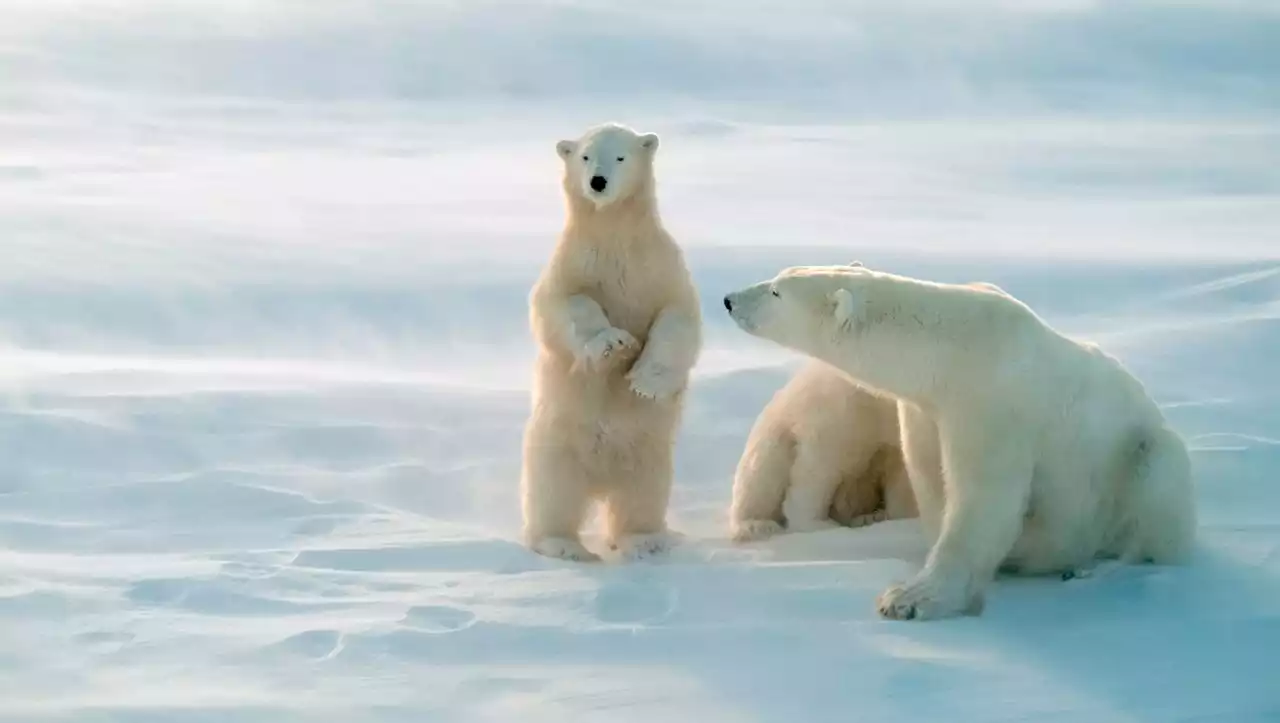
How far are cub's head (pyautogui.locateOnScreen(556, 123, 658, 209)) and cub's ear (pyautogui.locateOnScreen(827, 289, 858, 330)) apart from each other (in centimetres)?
81

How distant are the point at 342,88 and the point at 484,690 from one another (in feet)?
47.7

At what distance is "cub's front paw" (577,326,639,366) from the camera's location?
14.8 feet

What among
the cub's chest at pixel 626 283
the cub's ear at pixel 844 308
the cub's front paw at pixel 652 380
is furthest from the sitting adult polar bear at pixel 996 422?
the cub's chest at pixel 626 283

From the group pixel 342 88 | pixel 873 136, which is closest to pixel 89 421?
pixel 873 136

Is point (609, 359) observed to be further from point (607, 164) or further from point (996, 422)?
point (996, 422)

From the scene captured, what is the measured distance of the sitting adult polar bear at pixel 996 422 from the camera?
397 centimetres

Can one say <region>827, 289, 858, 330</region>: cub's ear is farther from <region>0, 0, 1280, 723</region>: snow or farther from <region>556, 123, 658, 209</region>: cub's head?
<region>556, 123, 658, 209</region>: cub's head

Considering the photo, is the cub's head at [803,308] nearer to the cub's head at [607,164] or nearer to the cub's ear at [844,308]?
the cub's ear at [844,308]

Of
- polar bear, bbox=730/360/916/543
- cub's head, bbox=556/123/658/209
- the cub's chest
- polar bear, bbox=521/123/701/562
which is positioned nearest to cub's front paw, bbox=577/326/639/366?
polar bear, bbox=521/123/701/562

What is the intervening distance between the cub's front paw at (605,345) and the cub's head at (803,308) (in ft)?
1.41

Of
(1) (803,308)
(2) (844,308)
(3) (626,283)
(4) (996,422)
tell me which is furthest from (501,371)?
(4) (996,422)

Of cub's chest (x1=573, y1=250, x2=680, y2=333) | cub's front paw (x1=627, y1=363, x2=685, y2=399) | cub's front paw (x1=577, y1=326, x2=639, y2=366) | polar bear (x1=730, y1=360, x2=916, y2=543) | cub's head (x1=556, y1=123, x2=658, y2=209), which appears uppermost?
cub's head (x1=556, y1=123, x2=658, y2=209)

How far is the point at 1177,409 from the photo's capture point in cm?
551

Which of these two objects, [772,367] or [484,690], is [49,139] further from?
[484,690]
